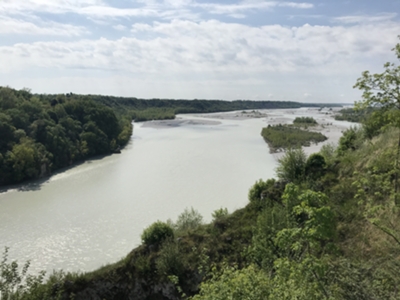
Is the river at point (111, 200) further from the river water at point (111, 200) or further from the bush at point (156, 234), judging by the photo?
the bush at point (156, 234)

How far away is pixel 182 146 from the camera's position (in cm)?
5334

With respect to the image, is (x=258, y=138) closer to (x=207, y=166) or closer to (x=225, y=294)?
(x=207, y=166)

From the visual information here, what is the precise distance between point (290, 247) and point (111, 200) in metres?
21.2

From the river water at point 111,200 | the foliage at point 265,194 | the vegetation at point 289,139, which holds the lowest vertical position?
the river water at point 111,200

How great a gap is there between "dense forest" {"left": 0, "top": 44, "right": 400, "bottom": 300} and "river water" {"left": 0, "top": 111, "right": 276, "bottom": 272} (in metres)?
5.00

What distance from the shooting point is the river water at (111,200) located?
62.1 ft

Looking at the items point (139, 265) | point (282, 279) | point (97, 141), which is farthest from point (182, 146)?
point (282, 279)

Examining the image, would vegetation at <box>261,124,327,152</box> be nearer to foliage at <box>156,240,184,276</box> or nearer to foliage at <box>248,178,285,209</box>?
foliage at <box>248,178,285,209</box>

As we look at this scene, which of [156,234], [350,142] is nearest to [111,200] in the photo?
[156,234]

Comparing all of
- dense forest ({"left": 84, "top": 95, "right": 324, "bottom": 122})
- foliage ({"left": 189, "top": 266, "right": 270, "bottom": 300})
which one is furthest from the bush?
dense forest ({"left": 84, "top": 95, "right": 324, "bottom": 122})

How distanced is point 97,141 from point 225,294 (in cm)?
4626

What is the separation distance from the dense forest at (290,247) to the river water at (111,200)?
197 inches

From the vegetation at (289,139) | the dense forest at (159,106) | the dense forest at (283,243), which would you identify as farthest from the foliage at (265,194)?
the dense forest at (159,106)

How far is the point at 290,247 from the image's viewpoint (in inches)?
333
